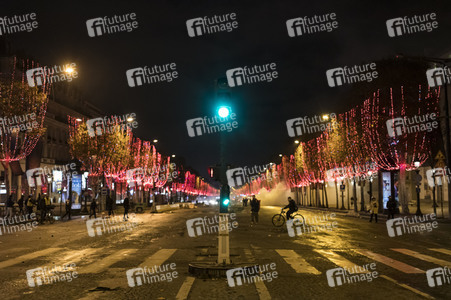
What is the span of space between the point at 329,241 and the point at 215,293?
1118 cm

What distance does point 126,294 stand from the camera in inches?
337

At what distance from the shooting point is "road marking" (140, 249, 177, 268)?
12.3 metres

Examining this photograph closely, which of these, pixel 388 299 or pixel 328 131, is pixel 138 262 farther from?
pixel 328 131
